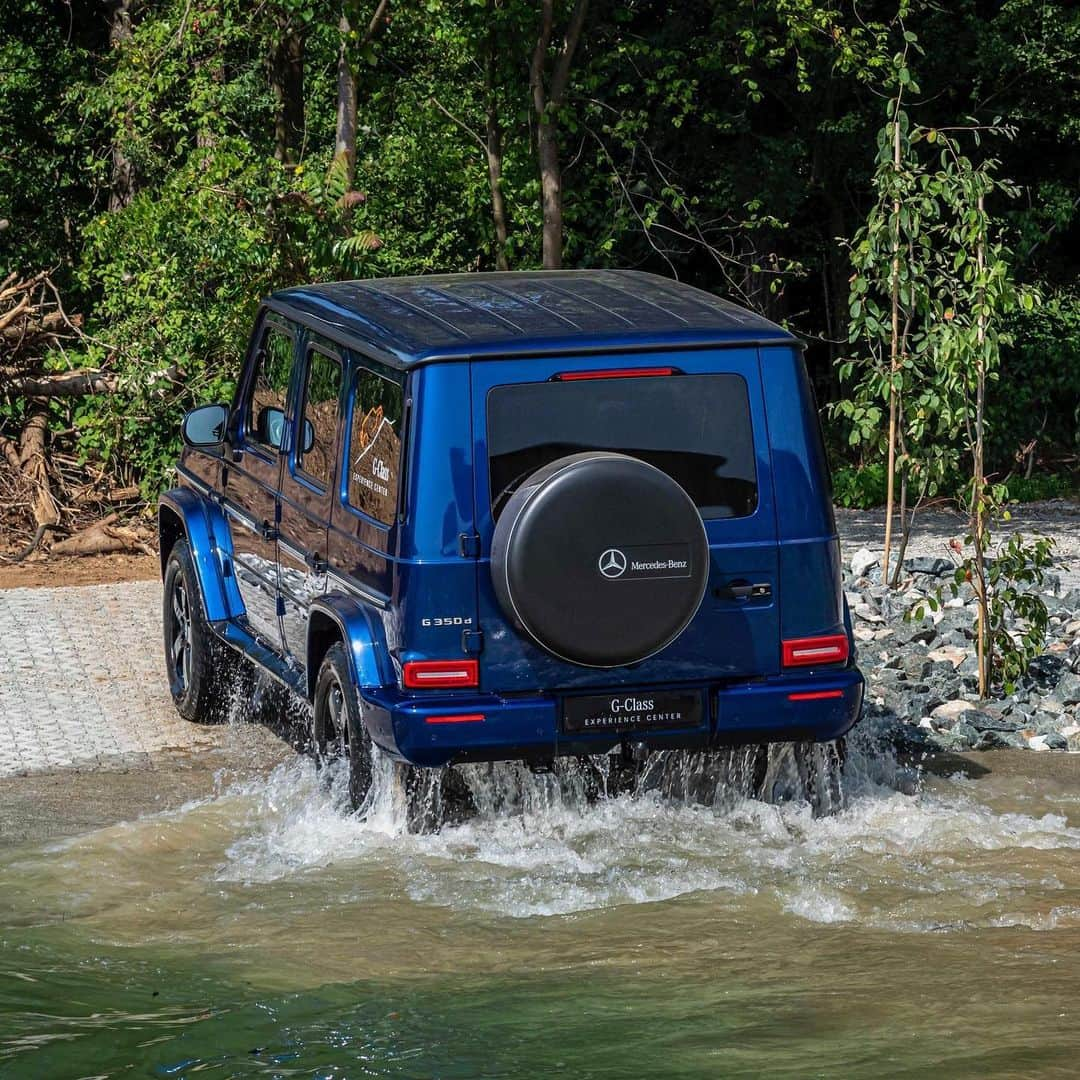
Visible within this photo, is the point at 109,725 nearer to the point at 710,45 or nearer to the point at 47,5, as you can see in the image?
the point at 710,45

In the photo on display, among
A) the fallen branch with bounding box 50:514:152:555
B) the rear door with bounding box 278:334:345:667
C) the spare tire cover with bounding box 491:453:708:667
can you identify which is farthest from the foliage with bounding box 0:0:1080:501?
the spare tire cover with bounding box 491:453:708:667

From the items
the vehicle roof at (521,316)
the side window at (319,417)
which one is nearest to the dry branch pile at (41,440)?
the side window at (319,417)

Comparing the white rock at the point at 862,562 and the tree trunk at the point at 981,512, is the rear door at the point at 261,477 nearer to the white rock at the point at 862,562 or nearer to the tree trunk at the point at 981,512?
the tree trunk at the point at 981,512

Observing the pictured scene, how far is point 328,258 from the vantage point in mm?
13016

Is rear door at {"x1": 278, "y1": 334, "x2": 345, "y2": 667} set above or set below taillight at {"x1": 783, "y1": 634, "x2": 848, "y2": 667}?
above

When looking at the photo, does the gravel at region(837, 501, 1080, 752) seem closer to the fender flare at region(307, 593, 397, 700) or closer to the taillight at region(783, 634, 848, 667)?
the taillight at region(783, 634, 848, 667)

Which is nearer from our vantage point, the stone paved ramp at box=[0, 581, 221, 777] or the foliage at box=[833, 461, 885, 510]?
the stone paved ramp at box=[0, 581, 221, 777]

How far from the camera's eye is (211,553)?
8.55 meters

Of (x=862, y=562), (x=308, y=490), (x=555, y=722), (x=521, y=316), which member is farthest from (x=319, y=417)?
(x=862, y=562)

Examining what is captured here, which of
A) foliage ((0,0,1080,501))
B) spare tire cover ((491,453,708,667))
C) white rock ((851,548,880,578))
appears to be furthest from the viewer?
foliage ((0,0,1080,501))

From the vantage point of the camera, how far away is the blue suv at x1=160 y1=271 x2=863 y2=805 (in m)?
6.07

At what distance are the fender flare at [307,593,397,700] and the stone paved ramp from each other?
7.20 feet

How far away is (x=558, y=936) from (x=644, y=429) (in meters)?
1.69

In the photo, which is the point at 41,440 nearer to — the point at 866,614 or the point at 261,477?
the point at 866,614
